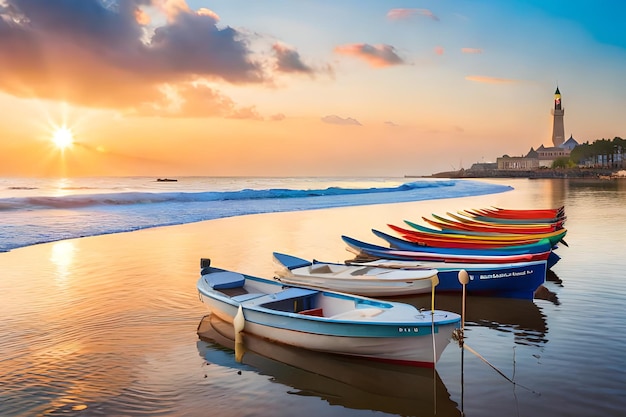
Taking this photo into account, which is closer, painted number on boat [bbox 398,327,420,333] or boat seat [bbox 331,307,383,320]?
painted number on boat [bbox 398,327,420,333]

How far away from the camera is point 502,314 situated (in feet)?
35.5

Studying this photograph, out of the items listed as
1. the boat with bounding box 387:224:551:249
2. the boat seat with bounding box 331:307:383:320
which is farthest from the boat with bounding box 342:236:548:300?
the boat seat with bounding box 331:307:383:320

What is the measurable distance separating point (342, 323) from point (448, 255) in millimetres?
7018

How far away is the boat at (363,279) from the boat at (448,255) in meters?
2.03

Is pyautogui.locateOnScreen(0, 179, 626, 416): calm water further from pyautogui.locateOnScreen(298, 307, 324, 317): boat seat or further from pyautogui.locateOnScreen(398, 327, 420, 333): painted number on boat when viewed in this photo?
pyautogui.locateOnScreen(298, 307, 324, 317): boat seat

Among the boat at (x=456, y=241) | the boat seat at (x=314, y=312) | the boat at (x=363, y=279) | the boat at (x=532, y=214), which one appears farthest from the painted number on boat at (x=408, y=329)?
the boat at (x=532, y=214)

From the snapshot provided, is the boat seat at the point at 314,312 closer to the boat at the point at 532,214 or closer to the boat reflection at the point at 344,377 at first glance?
the boat reflection at the point at 344,377

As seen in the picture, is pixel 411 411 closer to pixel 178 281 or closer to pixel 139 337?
pixel 139 337

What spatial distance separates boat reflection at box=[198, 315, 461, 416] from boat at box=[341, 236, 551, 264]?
6233 millimetres

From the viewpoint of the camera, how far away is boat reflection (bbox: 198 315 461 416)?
677cm

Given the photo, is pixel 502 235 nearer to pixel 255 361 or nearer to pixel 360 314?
pixel 360 314

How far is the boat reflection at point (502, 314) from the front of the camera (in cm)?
941

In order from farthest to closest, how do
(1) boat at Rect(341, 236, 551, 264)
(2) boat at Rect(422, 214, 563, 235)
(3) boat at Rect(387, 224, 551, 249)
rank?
(2) boat at Rect(422, 214, 563, 235) → (3) boat at Rect(387, 224, 551, 249) → (1) boat at Rect(341, 236, 551, 264)

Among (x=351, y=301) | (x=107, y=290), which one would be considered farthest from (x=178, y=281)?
(x=351, y=301)
